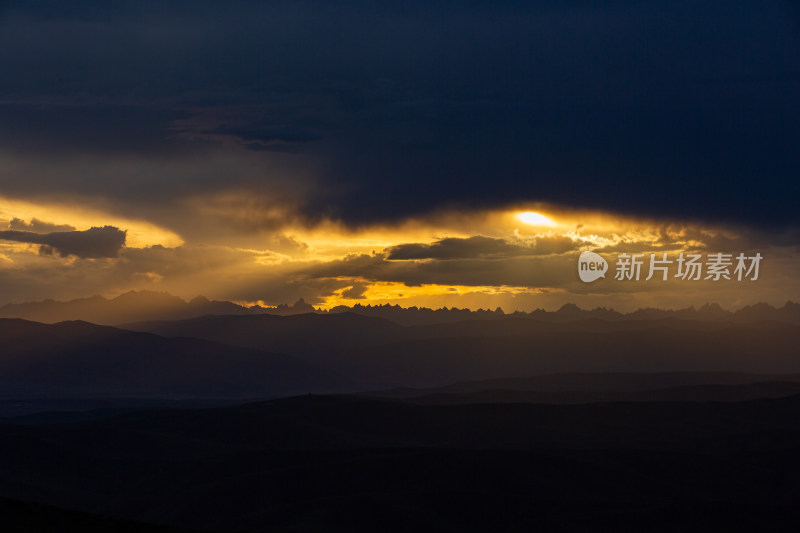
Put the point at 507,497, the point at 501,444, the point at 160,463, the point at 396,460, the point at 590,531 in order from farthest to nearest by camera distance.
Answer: the point at 501,444
the point at 160,463
the point at 396,460
the point at 507,497
the point at 590,531

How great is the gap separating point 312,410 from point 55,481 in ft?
209

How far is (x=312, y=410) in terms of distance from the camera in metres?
163

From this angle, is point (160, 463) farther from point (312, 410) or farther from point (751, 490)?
point (751, 490)

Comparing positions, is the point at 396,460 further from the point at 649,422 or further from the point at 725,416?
the point at 725,416

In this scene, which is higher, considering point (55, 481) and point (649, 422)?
point (649, 422)

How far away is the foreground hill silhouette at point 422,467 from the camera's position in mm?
76438

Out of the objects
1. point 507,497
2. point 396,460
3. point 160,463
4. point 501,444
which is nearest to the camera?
point 507,497

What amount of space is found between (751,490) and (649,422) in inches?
2481

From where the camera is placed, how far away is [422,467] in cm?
9756

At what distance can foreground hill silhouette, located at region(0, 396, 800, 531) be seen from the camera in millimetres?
76438

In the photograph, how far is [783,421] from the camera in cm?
16600

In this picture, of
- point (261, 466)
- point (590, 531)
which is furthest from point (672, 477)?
point (261, 466)

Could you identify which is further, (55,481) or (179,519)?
(55,481)

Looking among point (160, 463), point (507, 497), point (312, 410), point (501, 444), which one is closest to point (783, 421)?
point (501, 444)
